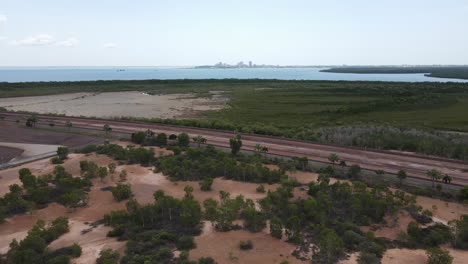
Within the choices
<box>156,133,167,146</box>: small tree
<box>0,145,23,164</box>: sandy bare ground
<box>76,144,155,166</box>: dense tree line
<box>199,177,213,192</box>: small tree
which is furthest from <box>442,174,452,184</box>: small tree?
<box>0,145,23,164</box>: sandy bare ground

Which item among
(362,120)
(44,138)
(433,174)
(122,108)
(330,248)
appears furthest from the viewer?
(122,108)

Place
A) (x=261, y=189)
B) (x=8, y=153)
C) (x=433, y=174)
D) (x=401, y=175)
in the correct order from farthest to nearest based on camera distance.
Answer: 1. (x=8, y=153)
2. (x=401, y=175)
3. (x=433, y=174)
4. (x=261, y=189)

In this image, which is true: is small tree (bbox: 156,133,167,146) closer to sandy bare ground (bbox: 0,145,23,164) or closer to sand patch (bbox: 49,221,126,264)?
sandy bare ground (bbox: 0,145,23,164)

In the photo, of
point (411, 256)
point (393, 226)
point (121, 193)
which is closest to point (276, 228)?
point (411, 256)

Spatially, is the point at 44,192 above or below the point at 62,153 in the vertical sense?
below

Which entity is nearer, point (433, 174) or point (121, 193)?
point (121, 193)

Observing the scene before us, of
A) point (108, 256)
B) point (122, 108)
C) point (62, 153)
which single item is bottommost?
point (108, 256)

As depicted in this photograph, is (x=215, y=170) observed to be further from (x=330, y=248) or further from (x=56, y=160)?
(x=56, y=160)
